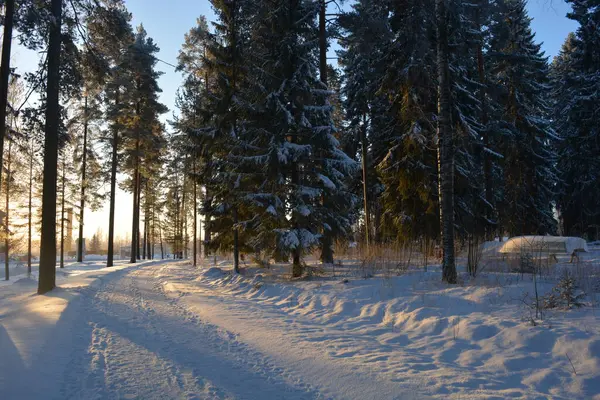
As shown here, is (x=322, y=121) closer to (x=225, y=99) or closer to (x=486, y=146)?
(x=225, y=99)

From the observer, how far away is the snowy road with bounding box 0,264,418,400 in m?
3.54

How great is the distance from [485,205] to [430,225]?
3.42m

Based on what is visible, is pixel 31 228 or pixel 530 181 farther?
pixel 31 228

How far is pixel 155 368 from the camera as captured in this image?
4207 mm

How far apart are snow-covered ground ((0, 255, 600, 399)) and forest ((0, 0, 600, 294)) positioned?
238 centimetres

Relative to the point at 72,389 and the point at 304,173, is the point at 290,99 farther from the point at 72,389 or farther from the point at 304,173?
the point at 72,389

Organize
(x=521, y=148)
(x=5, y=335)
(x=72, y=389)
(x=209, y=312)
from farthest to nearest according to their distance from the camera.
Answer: (x=521, y=148) < (x=209, y=312) < (x=5, y=335) < (x=72, y=389)

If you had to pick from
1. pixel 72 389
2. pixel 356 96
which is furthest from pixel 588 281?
pixel 356 96

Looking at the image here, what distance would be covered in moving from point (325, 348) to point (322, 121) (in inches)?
341

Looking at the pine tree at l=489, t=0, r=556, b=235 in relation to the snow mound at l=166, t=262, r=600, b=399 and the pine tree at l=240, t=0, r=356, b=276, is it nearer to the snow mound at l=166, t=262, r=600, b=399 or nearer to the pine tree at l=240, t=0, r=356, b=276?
the pine tree at l=240, t=0, r=356, b=276

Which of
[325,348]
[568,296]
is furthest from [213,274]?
[568,296]

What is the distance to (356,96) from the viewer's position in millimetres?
19812

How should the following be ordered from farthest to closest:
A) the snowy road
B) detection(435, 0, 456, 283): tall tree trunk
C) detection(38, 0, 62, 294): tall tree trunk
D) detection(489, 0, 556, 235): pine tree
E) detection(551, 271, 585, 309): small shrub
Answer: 1. detection(489, 0, 556, 235): pine tree
2. detection(38, 0, 62, 294): tall tree trunk
3. detection(435, 0, 456, 283): tall tree trunk
4. detection(551, 271, 585, 309): small shrub
5. the snowy road

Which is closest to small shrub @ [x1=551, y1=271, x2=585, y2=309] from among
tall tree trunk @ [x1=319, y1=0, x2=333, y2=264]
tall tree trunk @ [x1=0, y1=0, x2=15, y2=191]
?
tall tree trunk @ [x1=319, y1=0, x2=333, y2=264]
